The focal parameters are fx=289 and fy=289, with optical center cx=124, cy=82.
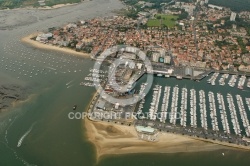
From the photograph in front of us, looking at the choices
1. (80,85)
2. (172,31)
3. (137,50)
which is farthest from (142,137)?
(172,31)

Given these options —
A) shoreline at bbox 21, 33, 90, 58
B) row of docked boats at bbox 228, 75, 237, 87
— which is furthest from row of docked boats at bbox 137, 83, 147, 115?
shoreline at bbox 21, 33, 90, 58

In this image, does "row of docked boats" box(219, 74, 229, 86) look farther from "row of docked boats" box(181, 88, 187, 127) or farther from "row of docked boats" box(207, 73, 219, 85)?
"row of docked boats" box(181, 88, 187, 127)

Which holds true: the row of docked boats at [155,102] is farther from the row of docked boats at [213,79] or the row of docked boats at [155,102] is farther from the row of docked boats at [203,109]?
the row of docked boats at [213,79]

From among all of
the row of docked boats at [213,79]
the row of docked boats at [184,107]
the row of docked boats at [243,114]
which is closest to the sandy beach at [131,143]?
the row of docked boats at [184,107]

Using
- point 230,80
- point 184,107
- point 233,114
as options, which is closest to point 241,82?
point 230,80

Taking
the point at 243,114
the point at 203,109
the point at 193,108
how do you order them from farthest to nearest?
the point at 193,108 → the point at 203,109 → the point at 243,114

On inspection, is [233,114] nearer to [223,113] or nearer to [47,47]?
[223,113]

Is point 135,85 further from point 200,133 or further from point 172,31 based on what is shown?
point 172,31
